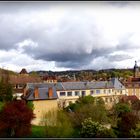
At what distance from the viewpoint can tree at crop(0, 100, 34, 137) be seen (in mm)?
17766

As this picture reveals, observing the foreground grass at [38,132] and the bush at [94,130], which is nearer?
the bush at [94,130]

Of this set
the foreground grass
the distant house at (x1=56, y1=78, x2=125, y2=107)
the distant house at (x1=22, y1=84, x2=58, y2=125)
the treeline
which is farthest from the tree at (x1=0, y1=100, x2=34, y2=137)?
the distant house at (x1=56, y1=78, x2=125, y2=107)

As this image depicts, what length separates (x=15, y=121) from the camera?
17.9 metres

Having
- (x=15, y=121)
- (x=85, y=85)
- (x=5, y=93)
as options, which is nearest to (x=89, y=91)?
(x=85, y=85)

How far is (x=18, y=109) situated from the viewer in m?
18.0

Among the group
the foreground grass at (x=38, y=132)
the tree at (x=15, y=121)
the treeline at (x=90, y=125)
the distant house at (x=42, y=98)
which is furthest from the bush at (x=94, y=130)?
the distant house at (x=42, y=98)

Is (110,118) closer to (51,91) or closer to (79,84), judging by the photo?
(51,91)

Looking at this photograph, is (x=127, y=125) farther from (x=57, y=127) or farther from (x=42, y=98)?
(x=42, y=98)

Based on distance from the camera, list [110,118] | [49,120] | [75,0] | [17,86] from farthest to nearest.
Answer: [17,86] < [110,118] < [49,120] < [75,0]

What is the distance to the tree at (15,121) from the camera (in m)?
17.8

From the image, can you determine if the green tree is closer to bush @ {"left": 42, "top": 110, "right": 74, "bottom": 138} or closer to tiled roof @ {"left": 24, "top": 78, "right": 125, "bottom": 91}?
tiled roof @ {"left": 24, "top": 78, "right": 125, "bottom": 91}

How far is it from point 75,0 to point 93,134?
11.5 meters

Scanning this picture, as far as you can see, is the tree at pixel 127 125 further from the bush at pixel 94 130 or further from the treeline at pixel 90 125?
the bush at pixel 94 130

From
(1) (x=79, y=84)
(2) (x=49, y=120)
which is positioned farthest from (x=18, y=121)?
(1) (x=79, y=84)
